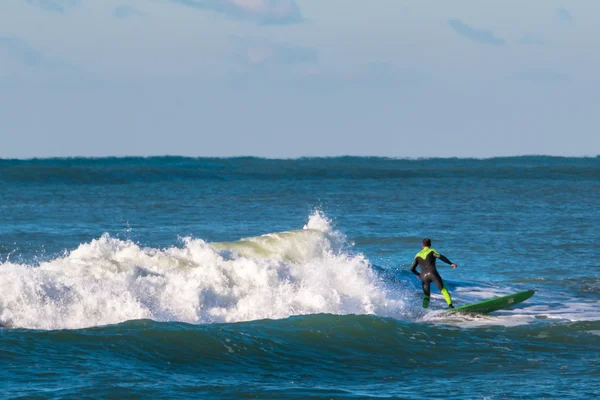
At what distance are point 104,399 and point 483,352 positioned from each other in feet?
20.7

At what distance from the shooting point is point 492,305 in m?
19.2

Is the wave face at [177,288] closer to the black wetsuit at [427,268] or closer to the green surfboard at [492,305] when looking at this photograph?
the black wetsuit at [427,268]

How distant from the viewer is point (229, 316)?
1875 cm

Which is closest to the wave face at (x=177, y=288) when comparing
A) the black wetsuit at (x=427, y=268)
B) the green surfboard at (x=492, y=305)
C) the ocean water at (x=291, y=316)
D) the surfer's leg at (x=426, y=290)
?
the ocean water at (x=291, y=316)

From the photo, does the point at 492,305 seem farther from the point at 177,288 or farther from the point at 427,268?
the point at 177,288

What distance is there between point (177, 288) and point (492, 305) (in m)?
6.34

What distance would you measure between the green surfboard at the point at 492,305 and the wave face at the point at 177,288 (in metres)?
1.52

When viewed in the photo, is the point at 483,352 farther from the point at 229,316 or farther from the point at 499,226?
the point at 499,226

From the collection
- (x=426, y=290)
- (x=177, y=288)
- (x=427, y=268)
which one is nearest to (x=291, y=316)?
(x=177, y=288)

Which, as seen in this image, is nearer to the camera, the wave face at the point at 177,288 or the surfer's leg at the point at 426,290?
the wave face at the point at 177,288

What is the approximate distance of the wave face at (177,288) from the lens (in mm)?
17516

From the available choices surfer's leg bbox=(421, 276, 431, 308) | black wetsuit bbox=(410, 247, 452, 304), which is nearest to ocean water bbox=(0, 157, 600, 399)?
surfer's leg bbox=(421, 276, 431, 308)

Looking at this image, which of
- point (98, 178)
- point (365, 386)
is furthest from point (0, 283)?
point (98, 178)

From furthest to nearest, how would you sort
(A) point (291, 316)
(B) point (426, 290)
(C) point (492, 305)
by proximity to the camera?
(B) point (426, 290)
(C) point (492, 305)
(A) point (291, 316)
